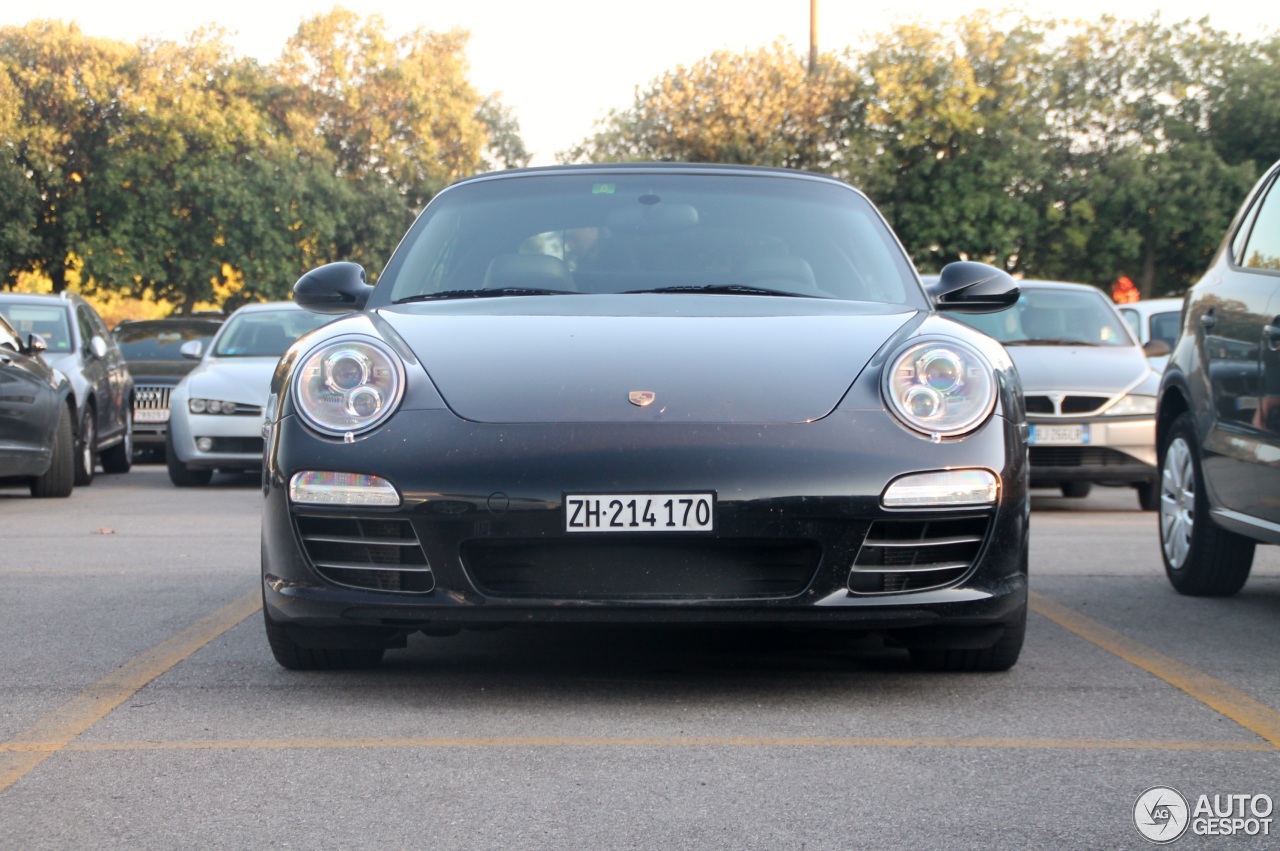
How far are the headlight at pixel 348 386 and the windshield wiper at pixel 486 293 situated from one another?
2.30 ft

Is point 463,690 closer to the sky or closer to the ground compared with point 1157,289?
closer to the sky

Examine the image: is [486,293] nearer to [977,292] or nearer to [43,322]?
[977,292]

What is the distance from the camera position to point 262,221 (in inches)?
1623

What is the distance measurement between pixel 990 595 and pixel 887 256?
1.50 meters

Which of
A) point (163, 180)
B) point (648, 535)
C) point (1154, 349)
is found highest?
point (648, 535)

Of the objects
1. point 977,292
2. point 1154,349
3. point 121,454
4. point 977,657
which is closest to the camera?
point 977,657

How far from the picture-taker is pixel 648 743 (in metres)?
3.97

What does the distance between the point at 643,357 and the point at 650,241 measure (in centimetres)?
106

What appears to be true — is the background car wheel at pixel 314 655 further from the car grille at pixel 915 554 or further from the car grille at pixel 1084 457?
the car grille at pixel 1084 457

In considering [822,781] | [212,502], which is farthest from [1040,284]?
[822,781]

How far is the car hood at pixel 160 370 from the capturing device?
55.8 feet

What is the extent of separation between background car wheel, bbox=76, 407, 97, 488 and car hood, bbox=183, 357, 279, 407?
77 centimetres

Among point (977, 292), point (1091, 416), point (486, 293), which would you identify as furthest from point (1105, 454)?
point (486, 293)

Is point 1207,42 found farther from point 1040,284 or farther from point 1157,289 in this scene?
point 1040,284
